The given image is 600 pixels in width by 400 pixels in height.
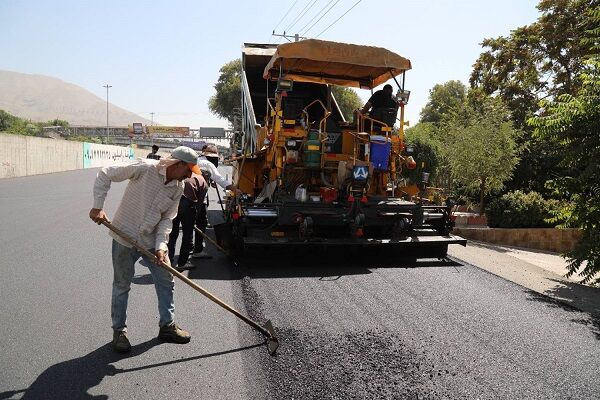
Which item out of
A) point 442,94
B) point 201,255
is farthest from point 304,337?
point 442,94

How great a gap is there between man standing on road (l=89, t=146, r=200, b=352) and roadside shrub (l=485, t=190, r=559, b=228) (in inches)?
468

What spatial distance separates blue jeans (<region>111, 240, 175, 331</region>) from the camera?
382 cm

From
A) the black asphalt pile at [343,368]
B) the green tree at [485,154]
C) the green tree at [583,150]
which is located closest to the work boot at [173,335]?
the black asphalt pile at [343,368]

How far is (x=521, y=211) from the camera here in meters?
13.7

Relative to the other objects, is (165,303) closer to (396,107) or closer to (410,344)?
(410,344)

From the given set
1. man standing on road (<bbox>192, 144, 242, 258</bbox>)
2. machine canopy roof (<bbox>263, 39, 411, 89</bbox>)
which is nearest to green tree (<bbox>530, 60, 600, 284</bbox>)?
machine canopy roof (<bbox>263, 39, 411, 89</bbox>)

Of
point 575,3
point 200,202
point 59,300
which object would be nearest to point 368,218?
point 200,202

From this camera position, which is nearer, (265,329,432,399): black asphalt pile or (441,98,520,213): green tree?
(265,329,432,399): black asphalt pile

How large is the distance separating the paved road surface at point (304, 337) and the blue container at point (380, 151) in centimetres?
170

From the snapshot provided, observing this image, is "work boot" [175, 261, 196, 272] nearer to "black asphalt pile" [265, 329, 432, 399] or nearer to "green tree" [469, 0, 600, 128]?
"black asphalt pile" [265, 329, 432, 399]

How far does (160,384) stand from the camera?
10.7 ft

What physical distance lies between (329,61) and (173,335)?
194 inches

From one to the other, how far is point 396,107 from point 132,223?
5213 mm

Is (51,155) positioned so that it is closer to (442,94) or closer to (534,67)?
(534,67)
